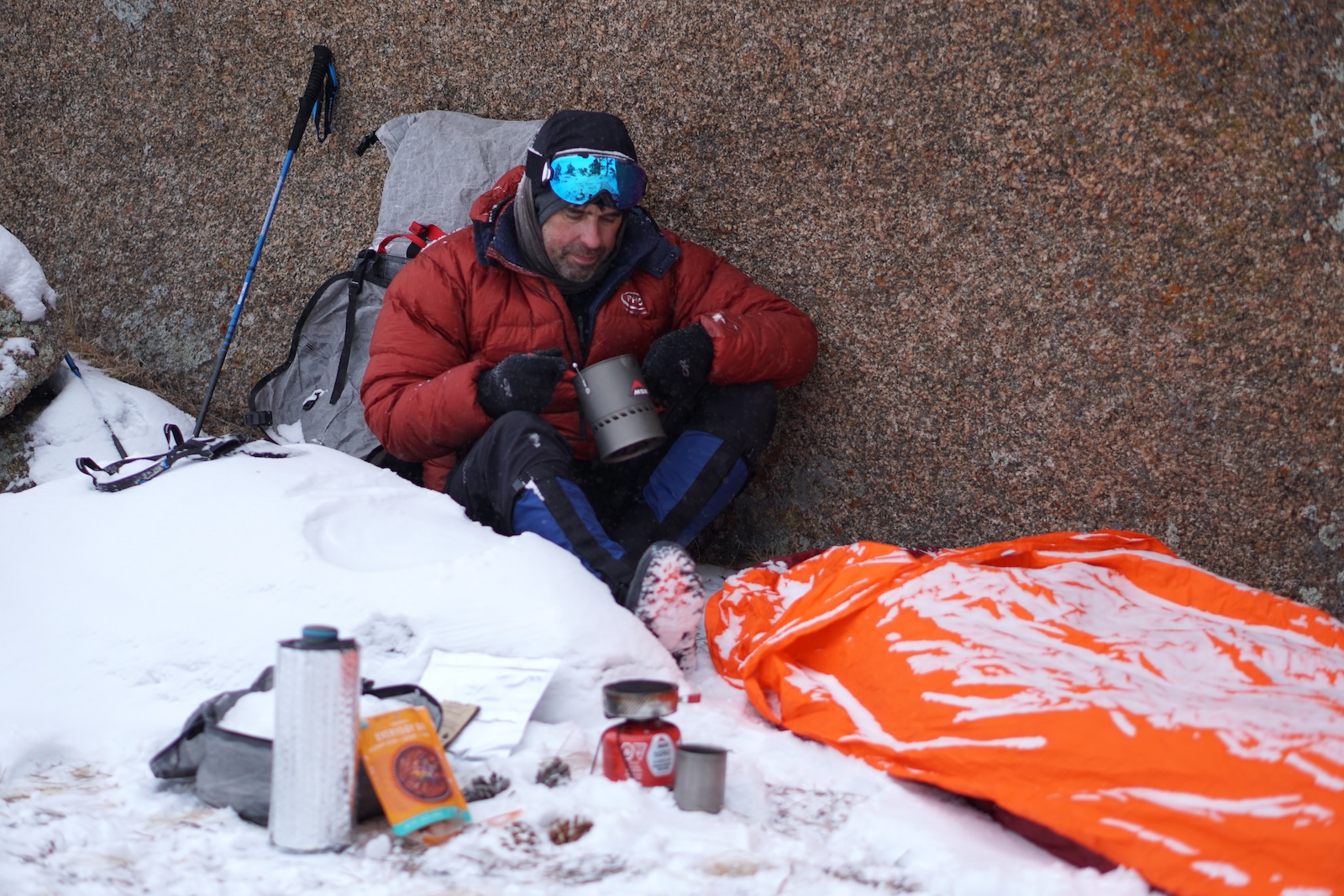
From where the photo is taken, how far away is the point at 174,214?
4.26 meters

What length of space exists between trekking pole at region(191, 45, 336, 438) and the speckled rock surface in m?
0.08

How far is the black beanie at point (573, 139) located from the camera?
277cm

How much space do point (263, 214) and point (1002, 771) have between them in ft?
11.4

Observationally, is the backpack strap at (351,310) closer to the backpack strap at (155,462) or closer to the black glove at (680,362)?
the backpack strap at (155,462)

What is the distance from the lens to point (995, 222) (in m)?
2.82

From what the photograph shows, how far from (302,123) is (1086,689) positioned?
3205 mm

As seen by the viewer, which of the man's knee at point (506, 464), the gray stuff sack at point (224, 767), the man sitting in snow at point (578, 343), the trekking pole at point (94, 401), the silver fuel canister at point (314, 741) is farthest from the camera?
the trekking pole at point (94, 401)

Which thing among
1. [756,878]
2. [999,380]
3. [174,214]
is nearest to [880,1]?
[999,380]

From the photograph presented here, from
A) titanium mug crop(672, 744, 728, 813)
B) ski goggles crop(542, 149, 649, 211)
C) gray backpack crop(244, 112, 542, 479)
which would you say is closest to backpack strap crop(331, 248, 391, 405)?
gray backpack crop(244, 112, 542, 479)

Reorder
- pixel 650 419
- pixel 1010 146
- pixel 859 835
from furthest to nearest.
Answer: pixel 1010 146
pixel 650 419
pixel 859 835

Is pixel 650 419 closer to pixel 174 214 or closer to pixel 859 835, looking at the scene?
pixel 859 835

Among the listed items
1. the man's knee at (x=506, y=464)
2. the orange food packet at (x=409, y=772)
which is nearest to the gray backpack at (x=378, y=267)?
the man's knee at (x=506, y=464)

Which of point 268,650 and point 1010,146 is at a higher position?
point 1010,146

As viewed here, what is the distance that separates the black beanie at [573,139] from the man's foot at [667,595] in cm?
116
